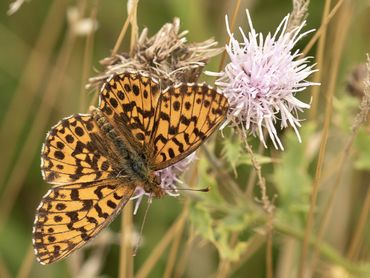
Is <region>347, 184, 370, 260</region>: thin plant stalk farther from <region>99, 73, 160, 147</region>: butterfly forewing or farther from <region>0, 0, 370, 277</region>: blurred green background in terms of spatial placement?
<region>99, 73, 160, 147</region>: butterfly forewing

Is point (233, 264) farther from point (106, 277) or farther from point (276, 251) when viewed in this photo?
point (106, 277)

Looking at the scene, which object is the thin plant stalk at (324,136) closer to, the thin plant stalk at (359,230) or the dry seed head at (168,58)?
the thin plant stalk at (359,230)

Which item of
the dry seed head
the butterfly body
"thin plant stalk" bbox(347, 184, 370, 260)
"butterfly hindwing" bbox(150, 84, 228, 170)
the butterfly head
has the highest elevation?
the dry seed head

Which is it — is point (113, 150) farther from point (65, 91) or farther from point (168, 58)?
point (65, 91)

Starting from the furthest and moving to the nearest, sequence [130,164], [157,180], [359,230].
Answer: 1. [359,230]
2. [130,164]
3. [157,180]

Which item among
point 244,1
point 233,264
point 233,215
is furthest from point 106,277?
point 244,1

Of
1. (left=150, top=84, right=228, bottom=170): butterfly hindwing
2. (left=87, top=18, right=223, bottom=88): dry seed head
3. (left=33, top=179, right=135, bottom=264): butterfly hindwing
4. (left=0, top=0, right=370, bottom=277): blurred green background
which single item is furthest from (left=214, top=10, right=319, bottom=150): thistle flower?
(left=0, top=0, right=370, bottom=277): blurred green background

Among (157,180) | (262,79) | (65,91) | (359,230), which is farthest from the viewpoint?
(65,91)

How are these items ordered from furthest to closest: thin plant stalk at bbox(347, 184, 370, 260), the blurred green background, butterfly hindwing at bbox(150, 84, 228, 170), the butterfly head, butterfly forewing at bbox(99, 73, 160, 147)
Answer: the blurred green background, thin plant stalk at bbox(347, 184, 370, 260), the butterfly head, butterfly forewing at bbox(99, 73, 160, 147), butterfly hindwing at bbox(150, 84, 228, 170)

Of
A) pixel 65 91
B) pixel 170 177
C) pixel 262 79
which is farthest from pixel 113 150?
pixel 65 91
